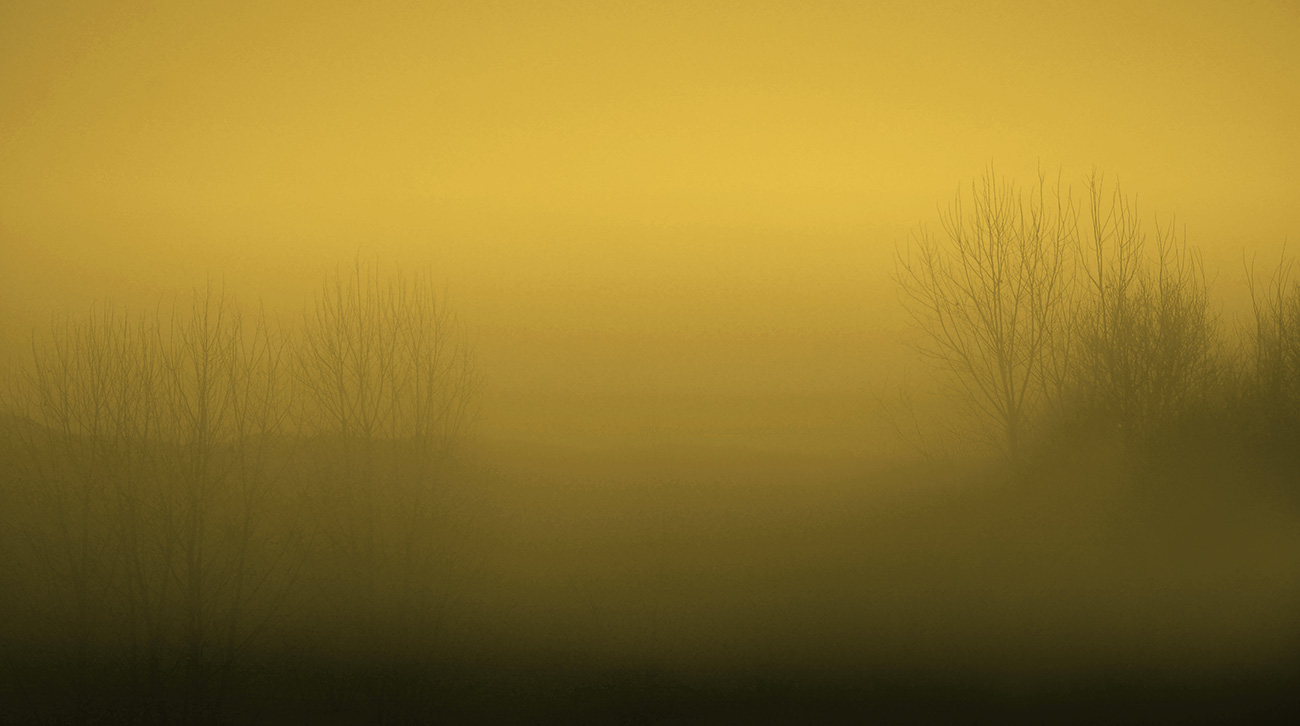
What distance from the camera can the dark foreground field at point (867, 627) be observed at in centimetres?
1172

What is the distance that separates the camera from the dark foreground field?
1172cm

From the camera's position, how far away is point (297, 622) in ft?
46.3

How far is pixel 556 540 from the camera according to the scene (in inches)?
803

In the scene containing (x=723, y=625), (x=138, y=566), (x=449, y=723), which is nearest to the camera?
(x=138, y=566)

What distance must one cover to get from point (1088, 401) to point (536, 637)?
10.4m

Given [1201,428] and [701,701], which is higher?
[1201,428]

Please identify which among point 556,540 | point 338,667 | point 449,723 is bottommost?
point 449,723

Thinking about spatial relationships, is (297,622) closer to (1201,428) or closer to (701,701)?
(701,701)

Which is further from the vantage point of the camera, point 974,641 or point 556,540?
point 556,540

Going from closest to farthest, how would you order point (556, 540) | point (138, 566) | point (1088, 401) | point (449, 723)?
point (138, 566), point (449, 723), point (1088, 401), point (556, 540)

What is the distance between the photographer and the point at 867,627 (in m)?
14.4

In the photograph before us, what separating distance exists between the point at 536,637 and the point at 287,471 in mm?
5430

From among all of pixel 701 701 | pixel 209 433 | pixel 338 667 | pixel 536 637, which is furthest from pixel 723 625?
pixel 209 433

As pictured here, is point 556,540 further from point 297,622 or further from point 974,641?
point 974,641
